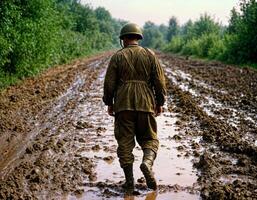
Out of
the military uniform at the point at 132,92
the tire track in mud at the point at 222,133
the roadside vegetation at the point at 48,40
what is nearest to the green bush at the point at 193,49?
the roadside vegetation at the point at 48,40

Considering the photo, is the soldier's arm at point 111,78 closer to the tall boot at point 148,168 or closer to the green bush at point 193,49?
the tall boot at point 148,168

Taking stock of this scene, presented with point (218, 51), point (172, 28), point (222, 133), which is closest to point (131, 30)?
point (222, 133)

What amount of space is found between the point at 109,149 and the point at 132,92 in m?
1.99

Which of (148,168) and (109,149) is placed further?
(109,149)

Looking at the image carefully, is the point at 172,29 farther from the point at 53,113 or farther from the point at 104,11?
the point at 53,113

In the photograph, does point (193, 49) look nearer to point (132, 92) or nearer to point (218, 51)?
point (218, 51)

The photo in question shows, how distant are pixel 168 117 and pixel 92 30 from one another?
48584 millimetres

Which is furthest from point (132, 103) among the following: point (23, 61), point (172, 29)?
point (172, 29)

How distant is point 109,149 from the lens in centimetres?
702

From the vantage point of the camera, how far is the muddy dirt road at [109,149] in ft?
17.0

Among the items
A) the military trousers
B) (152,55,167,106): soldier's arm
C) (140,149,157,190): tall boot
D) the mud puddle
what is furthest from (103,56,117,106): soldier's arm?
the mud puddle

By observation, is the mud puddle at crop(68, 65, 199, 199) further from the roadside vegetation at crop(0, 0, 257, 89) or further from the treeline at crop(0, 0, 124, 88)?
the roadside vegetation at crop(0, 0, 257, 89)

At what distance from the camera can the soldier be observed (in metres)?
5.23

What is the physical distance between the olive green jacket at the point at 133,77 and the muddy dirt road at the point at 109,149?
0.99m
